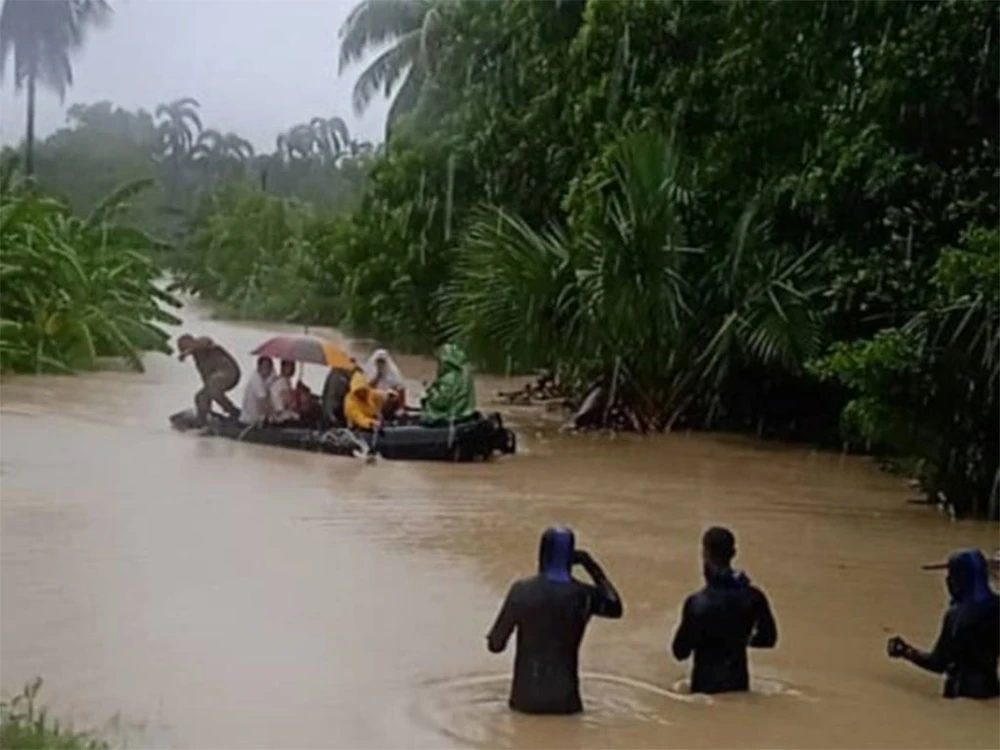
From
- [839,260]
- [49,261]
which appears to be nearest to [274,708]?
[839,260]

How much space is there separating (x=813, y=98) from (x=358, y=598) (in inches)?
353

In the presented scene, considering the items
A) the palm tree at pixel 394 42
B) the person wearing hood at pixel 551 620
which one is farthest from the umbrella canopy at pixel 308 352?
the person wearing hood at pixel 551 620

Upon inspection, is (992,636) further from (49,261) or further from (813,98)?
(49,261)

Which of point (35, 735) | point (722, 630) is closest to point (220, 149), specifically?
point (722, 630)

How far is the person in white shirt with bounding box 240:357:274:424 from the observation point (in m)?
15.5

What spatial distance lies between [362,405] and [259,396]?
101 cm

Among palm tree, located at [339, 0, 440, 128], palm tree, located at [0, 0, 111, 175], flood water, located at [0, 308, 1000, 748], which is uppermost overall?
palm tree, located at [339, 0, 440, 128]

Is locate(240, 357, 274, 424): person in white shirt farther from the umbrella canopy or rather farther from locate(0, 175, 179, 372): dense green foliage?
locate(0, 175, 179, 372): dense green foliage

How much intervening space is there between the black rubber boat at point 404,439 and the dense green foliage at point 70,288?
4.50 m

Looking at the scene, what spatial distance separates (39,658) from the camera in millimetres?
7602

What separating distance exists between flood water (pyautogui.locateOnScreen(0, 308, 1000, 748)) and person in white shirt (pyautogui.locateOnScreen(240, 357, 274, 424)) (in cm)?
31

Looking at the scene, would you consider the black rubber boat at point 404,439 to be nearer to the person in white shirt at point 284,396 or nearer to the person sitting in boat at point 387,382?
the person in white shirt at point 284,396

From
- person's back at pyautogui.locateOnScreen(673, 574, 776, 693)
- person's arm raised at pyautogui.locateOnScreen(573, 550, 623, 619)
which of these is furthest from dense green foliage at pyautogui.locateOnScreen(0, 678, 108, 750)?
person's back at pyautogui.locateOnScreen(673, 574, 776, 693)

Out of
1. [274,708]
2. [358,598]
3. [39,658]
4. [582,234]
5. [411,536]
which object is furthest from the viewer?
[582,234]
